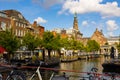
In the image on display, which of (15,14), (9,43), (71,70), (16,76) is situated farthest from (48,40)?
(16,76)

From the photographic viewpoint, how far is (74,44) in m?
128

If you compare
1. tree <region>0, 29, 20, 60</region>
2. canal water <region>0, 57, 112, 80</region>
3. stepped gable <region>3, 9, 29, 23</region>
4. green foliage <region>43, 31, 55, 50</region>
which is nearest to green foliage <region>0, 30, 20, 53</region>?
tree <region>0, 29, 20, 60</region>

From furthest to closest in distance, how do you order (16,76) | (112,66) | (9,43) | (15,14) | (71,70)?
1. (15,14)
2. (9,43)
3. (112,66)
4. (71,70)
5. (16,76)

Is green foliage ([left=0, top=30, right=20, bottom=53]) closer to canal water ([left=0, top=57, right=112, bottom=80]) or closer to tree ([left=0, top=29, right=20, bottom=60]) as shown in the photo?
tree ([left=0, top=29, right=20, bottom=60])

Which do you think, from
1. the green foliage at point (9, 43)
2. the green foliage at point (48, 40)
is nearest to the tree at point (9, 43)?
→ the green foliage at point (9, 43)

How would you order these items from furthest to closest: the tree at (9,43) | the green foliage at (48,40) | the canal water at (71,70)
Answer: the green foliage at (48,40)
the tree at (9,43)
the canal water at (71,70)

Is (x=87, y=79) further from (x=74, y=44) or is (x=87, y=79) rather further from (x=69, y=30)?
(x=69, y=30)

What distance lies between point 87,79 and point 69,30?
16272 cm

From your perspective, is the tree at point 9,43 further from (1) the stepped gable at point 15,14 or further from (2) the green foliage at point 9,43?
(1) the stepped gable at point 15,14

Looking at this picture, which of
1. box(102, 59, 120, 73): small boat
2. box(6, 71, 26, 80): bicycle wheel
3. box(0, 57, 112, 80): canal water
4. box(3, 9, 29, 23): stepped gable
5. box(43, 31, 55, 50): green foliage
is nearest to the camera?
box(6, 71, 26, 80): bicycle wheel

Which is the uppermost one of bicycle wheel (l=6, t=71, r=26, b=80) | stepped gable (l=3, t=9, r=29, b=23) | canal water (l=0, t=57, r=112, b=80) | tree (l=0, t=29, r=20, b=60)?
stepped gable (l=3, t=9, r=29, b=23)

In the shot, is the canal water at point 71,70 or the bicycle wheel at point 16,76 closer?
the bicycle wheel at point 16,76

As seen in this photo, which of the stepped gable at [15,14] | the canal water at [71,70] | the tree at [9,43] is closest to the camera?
the canal water at [71,70]

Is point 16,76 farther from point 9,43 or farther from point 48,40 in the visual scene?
point 48,40
